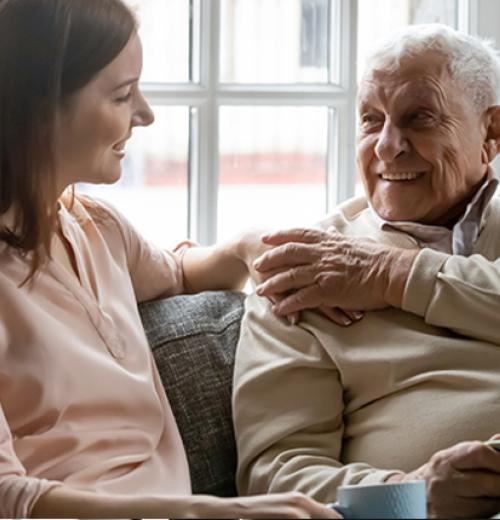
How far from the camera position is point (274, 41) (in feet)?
10.1

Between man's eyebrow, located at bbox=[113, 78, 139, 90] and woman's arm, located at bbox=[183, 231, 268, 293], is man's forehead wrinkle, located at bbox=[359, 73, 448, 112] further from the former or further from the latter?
man's eyebrow, located at bbox=[113, 78, 139, 90]

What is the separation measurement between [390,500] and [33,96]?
2.91 feet

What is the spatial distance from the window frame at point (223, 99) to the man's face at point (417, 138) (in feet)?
2.19

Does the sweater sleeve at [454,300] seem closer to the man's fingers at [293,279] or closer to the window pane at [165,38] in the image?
the man's fingers at [293,279]

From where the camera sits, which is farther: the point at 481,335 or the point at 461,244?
the point at 461,244

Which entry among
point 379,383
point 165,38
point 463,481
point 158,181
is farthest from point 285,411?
point 165,38

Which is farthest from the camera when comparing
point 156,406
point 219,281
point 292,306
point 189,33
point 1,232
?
point 189,33

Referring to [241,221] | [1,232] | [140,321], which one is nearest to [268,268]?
[140,321]

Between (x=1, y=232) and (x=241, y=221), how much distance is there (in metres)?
1.23

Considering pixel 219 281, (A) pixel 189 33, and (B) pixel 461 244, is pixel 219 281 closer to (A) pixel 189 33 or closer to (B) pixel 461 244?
(B) pixel 461 244

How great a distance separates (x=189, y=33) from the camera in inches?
117

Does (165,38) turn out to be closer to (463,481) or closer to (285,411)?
(285,411)

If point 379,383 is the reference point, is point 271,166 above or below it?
above

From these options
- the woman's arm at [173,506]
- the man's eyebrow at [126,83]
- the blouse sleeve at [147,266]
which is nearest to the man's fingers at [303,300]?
the blouse sleeve at [147,266]
